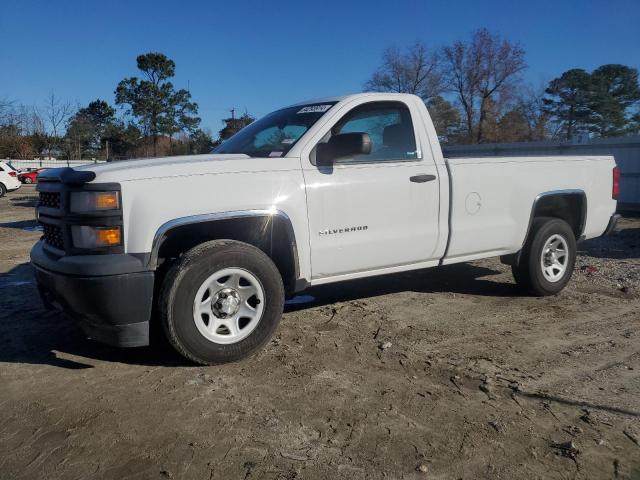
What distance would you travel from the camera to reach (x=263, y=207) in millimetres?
3916

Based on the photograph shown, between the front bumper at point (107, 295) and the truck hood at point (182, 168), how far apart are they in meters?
0.54

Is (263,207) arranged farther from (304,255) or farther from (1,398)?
(1,398)

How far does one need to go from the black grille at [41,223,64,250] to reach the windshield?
5.48 ft

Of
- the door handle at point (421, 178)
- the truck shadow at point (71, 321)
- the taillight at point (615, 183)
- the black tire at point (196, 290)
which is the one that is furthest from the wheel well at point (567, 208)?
the black tire at point (196, 290)

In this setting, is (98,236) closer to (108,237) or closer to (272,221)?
(108,237)

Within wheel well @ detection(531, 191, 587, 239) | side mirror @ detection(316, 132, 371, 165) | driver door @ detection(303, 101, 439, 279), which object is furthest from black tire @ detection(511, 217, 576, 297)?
side mirror @ detection(316, 132, 371, 165)

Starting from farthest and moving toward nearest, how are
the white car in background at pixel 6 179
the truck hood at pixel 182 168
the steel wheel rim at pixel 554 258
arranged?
the white car in background at pixel 6 179 → the steel wheel rim at pixel 554 258 → the truck hood at pixel 182 168

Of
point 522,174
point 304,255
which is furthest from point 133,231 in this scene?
point 522,174

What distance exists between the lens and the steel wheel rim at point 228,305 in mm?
3738

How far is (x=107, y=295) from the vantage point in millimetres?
3387

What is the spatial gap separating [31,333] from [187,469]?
2.78 meters

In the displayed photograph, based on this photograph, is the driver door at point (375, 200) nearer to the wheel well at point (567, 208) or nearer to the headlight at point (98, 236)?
the headlight at point (98, 236)

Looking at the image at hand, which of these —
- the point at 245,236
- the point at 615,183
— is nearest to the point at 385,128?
the point at 245,236

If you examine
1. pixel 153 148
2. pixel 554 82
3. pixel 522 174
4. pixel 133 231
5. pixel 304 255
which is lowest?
pixel 304 255
